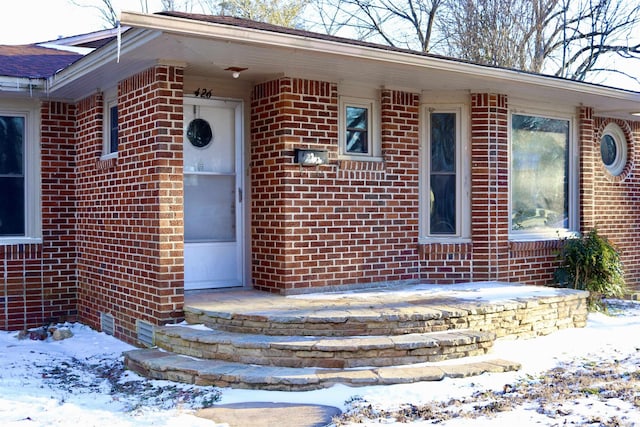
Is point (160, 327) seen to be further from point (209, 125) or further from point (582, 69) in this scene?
point (582, 69)

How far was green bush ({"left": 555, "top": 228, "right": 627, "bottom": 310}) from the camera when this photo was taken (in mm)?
9031

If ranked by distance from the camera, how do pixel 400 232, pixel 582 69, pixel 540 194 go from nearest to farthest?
pixel 400 232, pixel 540 194, pixel 582 69

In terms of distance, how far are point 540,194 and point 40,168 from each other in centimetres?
664

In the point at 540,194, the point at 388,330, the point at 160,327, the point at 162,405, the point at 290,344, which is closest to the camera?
the point at 162,405

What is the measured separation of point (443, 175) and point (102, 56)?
436 centimetres

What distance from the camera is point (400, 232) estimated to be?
8320 millimetres

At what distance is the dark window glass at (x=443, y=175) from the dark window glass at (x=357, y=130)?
105 centimetres

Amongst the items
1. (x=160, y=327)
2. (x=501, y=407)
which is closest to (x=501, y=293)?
(x=501, y=407)

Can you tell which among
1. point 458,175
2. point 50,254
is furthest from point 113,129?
point 458,175

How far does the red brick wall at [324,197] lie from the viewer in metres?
7.42

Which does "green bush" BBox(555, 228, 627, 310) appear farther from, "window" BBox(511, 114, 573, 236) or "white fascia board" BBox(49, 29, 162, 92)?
"white fascia board" BBox(49, 29, 162, 92)

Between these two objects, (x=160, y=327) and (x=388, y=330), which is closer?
(x=388, y=330)

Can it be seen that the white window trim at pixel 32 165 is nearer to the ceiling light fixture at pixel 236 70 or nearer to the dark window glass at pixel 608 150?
the ceiling light fixture at pixel 236 70

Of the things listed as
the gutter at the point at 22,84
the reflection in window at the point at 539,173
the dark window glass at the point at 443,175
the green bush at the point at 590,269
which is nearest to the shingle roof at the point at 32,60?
the gutter at the point at 22,84
